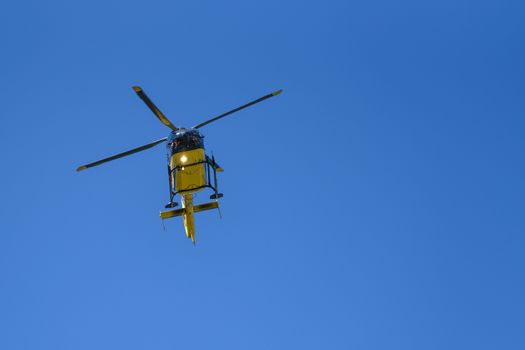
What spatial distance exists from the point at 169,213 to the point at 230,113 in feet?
20.8

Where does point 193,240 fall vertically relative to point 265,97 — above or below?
below

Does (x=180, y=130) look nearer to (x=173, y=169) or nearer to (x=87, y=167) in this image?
(x=173, y=169)

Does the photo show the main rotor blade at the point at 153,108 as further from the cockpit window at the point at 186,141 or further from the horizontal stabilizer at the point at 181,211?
the horizontal stabilizer at the point at 181,211

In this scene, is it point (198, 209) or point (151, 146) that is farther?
point (151, 146)

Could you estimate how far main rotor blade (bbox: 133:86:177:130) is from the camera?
2932cm

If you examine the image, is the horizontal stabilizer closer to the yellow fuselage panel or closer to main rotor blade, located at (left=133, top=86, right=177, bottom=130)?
the yellow fuselage panel

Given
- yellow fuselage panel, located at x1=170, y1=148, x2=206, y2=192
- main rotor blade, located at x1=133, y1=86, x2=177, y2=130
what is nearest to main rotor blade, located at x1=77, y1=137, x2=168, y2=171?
main rotor blade, located at x1=133, y1=86, x2=177, y2=130

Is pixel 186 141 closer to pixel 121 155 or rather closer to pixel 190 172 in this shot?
pixel 190 172

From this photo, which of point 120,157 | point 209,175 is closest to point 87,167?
point 120,157

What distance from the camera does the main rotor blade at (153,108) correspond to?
2932 centimetres

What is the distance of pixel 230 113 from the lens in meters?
31.8

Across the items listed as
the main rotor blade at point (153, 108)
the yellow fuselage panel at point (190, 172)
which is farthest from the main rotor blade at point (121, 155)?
the yellow fuselage panel at point (190, 172)

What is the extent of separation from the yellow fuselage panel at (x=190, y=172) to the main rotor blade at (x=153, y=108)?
8.94 feet

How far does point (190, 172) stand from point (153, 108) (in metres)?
4.12
